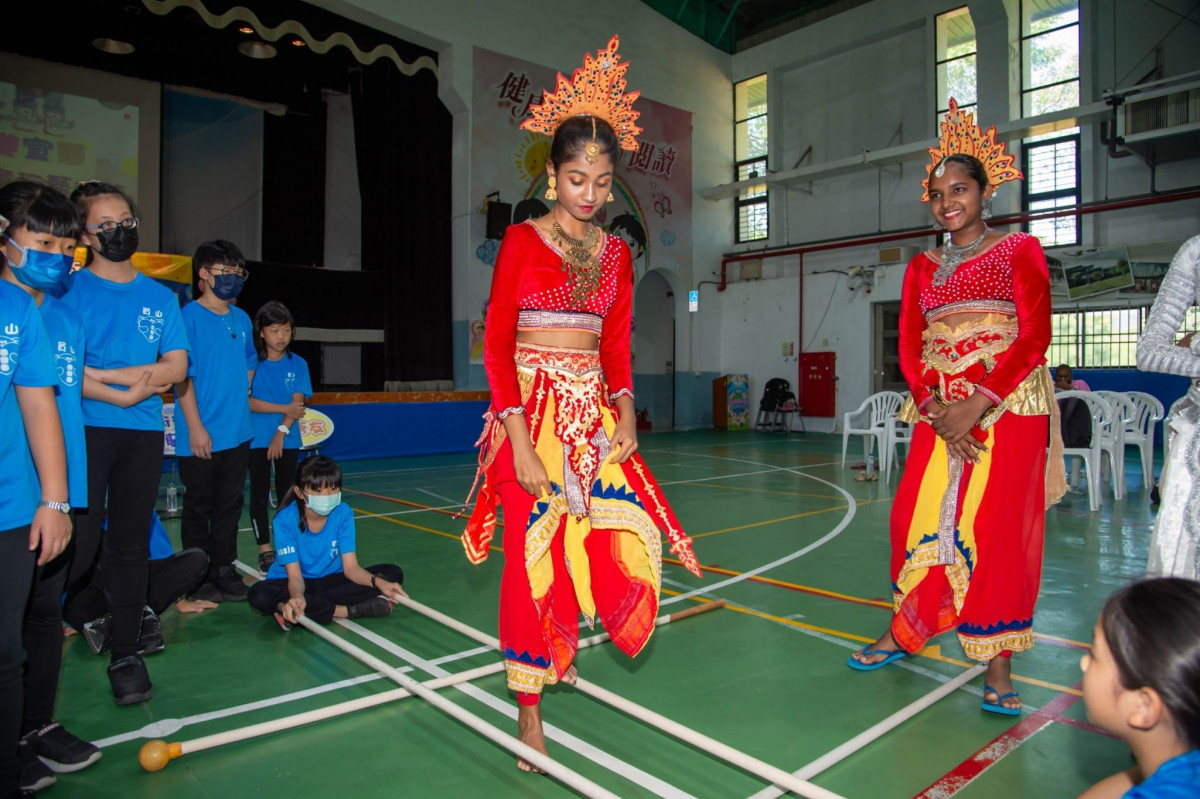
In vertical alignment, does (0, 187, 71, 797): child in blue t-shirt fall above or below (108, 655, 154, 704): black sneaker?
above

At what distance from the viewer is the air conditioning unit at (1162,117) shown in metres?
10.5

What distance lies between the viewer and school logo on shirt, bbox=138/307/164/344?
2797 millimetres

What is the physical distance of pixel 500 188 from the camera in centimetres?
1292

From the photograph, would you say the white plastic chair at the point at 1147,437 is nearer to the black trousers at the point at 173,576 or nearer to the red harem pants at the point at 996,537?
the red harem pants at the point at 996,537

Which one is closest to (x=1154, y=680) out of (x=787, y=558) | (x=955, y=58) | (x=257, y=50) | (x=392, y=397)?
(x=787, y=558)

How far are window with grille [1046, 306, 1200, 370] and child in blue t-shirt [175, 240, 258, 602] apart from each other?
1254 centimetres

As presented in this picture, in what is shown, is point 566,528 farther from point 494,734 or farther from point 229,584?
point 229,584

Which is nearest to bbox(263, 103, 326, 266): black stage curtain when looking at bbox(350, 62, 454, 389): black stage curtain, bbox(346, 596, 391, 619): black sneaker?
bbox(350, 62, 454, 389): black stage curtain

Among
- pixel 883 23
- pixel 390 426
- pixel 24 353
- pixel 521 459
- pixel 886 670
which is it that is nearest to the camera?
pixel 24 353

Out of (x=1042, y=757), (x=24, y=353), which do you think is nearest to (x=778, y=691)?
(x=1042, y=757)

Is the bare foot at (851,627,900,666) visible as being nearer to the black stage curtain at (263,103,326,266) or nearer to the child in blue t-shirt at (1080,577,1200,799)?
the child in blue t-shirt at (1080,577,1200,799)

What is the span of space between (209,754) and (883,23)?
647 inches

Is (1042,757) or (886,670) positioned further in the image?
(886,670)

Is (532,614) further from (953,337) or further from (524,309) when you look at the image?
(953,337)
